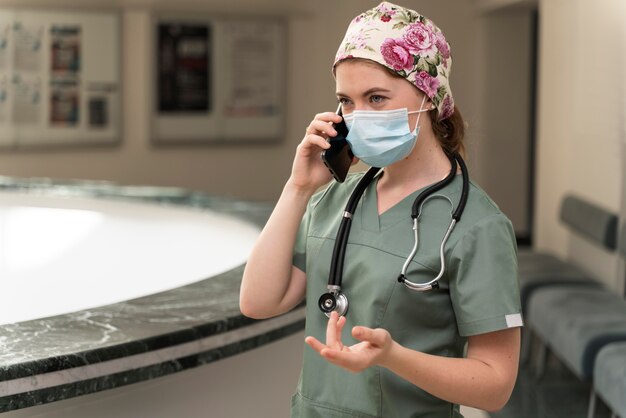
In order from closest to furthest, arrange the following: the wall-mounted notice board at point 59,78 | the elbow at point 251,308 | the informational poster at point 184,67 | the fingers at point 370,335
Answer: the fingers at point 370,335 → the elbow at point 251,308 → the wall-mounted notice board at point 59,78 → the informational poster at point 184,67

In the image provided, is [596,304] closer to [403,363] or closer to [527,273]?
[527,273]

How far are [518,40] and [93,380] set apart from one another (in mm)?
9250

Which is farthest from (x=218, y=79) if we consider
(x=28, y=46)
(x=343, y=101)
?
(x=343, y=101)

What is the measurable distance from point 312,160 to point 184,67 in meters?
9.40

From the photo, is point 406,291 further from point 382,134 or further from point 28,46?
point 28,46

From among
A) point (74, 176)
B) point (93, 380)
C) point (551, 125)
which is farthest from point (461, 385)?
point (74, 176)

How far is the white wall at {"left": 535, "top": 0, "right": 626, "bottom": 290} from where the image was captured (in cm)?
645

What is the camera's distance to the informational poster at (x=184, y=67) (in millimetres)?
10914

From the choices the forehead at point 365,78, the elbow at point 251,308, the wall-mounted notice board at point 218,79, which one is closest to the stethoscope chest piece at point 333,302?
the elbow at point 251,308

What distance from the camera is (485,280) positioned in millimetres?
1759

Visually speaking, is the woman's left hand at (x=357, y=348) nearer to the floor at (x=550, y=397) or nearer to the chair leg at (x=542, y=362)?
the floor at (x=550, y=397)

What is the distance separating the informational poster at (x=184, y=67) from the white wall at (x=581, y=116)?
13.8 feet

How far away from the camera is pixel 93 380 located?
246 centimetres

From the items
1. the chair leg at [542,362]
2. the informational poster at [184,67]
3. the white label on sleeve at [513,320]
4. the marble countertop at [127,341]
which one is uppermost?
the informational poster at [184,67]
